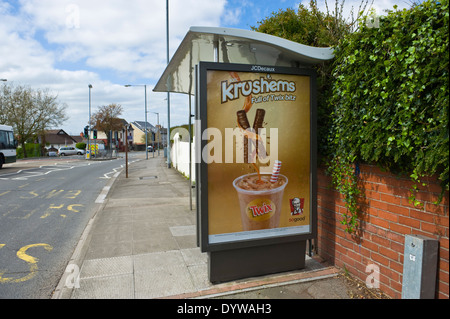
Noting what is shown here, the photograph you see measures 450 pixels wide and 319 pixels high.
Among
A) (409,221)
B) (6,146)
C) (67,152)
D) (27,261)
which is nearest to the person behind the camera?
(409,221)

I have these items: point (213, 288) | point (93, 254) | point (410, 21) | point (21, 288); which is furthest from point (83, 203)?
point (410, 21)

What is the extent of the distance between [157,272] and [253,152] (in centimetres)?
200

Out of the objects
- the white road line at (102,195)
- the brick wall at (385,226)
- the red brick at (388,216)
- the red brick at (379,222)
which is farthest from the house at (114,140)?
the red brick at (388,216)

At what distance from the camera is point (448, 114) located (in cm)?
238

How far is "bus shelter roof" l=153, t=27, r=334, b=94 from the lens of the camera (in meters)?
3.53

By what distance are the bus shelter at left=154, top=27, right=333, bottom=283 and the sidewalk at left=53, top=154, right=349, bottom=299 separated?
27cm

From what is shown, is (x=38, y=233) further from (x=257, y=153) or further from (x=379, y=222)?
(x=379, y=222)

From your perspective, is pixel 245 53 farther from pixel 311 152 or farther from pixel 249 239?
pixel 249 239

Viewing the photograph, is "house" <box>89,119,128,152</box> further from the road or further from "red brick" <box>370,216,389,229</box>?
"red brick" <box>370,216,389,229</box>

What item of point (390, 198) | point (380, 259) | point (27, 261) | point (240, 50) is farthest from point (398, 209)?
point (27, 261)

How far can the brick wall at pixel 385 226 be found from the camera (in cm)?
276

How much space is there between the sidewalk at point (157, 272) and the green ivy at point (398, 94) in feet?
3.08

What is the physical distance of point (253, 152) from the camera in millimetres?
3846

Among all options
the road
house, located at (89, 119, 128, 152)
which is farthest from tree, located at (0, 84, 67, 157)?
the road
